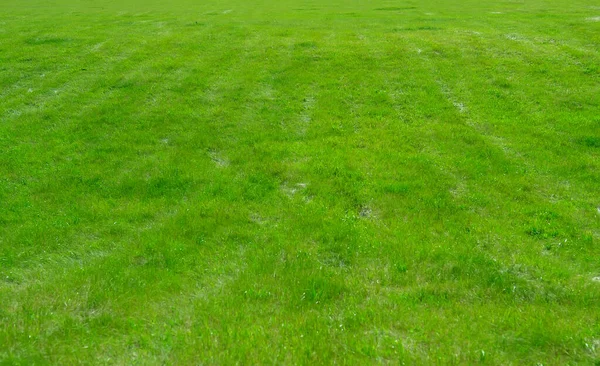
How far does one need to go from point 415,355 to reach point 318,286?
2239 millimetres

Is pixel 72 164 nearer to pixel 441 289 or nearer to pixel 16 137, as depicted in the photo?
pixel 16 137

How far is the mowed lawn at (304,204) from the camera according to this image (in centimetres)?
727

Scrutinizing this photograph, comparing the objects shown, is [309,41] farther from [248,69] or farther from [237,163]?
[237,163]

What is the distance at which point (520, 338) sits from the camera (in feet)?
23.0

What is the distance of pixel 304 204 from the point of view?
11.7 metres

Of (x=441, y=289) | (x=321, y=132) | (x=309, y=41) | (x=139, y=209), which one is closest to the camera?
(x=441, y=289)

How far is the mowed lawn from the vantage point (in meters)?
7.27

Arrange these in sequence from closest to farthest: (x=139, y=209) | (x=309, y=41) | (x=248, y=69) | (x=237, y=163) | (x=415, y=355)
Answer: (x=415, y=355)
(x=139, y=209)
(x=237, y=163)
(x=248, y=69)
(x=309, y=41)

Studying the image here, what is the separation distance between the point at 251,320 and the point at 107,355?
2.00 meters

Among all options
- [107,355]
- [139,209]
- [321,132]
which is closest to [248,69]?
[321,132]

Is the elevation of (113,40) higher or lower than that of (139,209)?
higher

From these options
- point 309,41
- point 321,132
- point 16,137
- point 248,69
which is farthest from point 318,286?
point 309,41

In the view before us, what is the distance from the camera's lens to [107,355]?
271 inches

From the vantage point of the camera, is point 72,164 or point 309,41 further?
point 309,41
